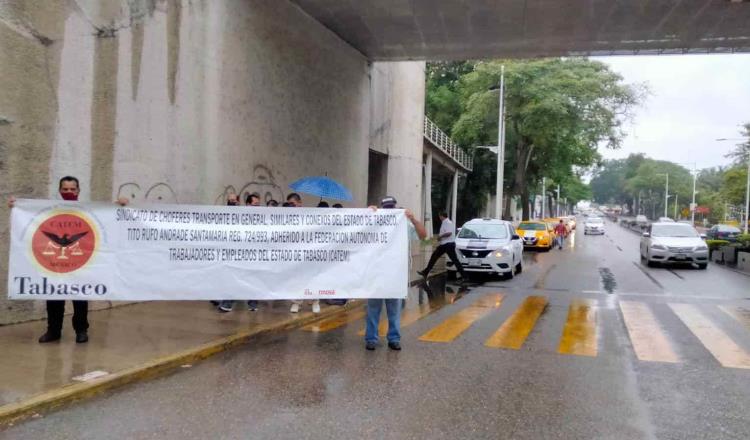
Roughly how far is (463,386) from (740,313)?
7774 mm

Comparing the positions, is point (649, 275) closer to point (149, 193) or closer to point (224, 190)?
point (224, 190)

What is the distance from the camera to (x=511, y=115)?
39281mm

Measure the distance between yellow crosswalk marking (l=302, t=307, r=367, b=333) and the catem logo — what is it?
3199 millimetres

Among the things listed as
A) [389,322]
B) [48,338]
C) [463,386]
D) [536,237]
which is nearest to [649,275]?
[536,237]

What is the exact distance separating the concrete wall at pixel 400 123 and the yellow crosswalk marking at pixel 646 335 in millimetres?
12038

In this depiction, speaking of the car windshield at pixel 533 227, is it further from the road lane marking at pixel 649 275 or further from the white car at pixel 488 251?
the white car at pixel 488 251

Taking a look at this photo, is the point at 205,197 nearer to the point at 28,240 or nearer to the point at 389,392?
the point at 28,240

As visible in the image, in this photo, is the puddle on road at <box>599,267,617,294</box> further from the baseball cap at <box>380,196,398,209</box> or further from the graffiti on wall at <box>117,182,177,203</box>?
the graffiti on wall at <box>117,182,177,203</box>

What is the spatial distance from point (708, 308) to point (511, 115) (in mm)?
28872

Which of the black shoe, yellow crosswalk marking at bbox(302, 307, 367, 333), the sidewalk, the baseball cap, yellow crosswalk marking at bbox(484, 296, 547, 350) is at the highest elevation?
the baseball cap

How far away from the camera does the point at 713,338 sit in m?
8.81

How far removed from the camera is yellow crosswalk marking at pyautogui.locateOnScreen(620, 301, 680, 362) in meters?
7.64

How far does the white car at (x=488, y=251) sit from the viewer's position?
16.2 meters

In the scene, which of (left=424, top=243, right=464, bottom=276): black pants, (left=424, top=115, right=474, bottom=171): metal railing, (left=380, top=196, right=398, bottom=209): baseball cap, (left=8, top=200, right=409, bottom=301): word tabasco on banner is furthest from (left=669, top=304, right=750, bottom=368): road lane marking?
(left=424, top=115, right=474, bottom=171): metal railing
